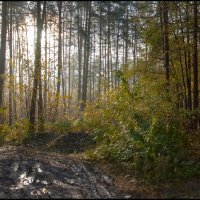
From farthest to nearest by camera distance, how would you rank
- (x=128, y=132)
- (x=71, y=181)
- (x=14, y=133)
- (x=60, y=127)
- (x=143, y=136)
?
(x=60, y=127) → (x=14, y=133) → (x=128, y=132) → (x=143, y=136) → (x=71, y=181)

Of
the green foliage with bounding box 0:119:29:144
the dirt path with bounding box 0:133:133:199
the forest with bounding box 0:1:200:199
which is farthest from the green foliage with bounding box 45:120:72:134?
the dirt path with bounding box 0:133:133:199

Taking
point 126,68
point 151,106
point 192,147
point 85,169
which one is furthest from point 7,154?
point 126,68

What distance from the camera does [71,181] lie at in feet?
25.1

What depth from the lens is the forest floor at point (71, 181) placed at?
6.62 m

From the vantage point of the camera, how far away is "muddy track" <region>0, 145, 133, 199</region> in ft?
21.9

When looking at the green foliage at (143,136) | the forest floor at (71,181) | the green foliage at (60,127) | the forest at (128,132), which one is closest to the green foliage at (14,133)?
the forest at (128,132)

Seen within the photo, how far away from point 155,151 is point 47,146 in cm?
591

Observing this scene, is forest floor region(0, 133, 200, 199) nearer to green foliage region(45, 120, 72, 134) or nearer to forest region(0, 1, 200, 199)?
forest region(0, 1, 200, 199)

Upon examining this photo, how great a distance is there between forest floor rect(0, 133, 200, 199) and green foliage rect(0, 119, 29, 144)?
375 centimetres

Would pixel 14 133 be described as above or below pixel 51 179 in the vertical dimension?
above

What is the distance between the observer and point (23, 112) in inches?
725

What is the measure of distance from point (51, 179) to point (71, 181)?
438mm

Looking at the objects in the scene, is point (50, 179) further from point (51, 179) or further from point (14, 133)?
point (14, 133)

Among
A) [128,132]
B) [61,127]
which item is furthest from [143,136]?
[61,127]
